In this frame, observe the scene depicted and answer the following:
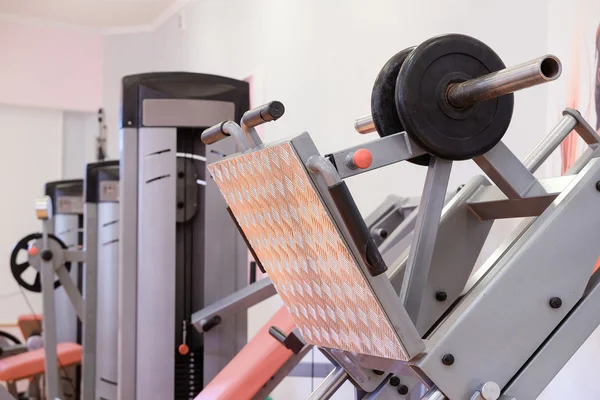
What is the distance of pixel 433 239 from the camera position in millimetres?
Answer: 1683

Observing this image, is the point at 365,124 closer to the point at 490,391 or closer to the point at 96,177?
the point at 490,391

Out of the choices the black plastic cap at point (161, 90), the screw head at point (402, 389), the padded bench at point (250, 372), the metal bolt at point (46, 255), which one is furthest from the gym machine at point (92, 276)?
the screw head at point (402, 389)

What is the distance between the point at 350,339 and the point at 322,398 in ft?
1.12

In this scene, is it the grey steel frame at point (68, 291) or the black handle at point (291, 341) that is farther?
the grey steel frame at point (68, 291)

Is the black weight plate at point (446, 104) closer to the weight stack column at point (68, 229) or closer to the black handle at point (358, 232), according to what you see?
the black handle at point (358, 232)

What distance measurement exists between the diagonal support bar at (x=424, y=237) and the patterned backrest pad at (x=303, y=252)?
129mm

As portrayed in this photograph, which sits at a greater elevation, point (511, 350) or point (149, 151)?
point (149, 151)

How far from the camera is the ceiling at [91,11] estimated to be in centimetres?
741

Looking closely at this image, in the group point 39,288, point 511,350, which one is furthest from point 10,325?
point 511,350

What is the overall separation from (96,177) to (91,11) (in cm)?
340

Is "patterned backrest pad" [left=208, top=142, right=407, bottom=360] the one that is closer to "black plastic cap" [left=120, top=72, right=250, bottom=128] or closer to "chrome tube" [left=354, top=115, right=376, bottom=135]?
"chrome tube" [left=354, top=115, right=376, bottom=135]

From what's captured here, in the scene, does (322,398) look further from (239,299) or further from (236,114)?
(236,114)

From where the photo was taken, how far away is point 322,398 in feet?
6.42

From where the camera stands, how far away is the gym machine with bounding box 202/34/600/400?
1502 millimetres
